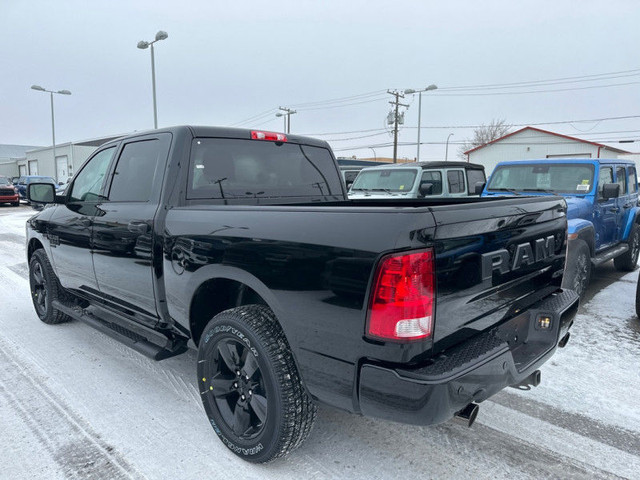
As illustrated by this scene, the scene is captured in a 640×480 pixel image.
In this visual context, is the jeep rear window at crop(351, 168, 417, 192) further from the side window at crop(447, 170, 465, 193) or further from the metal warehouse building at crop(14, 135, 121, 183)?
the metal warehouse building at crop(14, 135, 121, 183)

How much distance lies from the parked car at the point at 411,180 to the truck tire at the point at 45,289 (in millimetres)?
6442

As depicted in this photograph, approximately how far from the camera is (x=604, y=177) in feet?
21.9

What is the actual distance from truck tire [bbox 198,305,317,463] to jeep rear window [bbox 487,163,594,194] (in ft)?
18.9

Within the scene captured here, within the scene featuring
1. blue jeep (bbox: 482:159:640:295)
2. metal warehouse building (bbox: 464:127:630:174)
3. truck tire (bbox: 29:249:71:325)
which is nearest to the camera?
truck tire (bbox: 29:249:71:325)

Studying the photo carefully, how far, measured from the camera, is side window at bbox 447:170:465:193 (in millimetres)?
10508

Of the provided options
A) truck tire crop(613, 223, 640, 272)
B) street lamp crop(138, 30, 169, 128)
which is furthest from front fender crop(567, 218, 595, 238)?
street lamp crop(138, 30, 169, 128)

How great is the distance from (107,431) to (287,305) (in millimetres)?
1604

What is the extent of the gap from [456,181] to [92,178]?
28.2ft

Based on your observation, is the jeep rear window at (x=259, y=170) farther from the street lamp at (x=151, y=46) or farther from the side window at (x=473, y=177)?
the street lamp at (x=151, y=46)

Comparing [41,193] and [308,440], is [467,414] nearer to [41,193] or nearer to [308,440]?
Result: [308,440]

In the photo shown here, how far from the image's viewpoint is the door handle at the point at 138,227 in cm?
309

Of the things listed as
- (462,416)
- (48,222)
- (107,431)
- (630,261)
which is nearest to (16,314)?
(48,222)

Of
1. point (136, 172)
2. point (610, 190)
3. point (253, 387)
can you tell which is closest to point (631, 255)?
point (610, 190)

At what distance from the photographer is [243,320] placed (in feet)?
7.89
